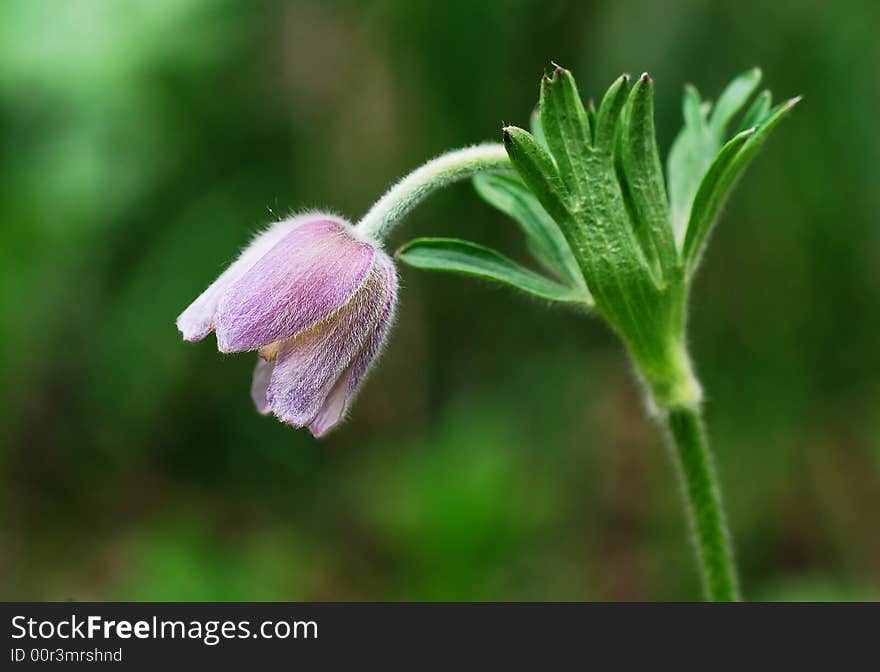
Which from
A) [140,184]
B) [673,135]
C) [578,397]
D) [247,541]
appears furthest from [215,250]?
[673,135]

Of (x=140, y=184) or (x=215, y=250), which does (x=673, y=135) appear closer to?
(x=215, y=250)

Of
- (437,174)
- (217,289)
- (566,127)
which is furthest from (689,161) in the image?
(217,289)

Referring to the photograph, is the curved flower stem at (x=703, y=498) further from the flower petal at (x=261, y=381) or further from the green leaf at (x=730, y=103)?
the flower petal at (x=261, y=381)

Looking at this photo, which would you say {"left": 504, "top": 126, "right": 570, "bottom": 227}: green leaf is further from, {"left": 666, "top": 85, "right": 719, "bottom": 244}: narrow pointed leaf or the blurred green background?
the blurred green background

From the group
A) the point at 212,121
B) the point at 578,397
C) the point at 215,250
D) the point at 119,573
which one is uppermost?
the point at 212,121

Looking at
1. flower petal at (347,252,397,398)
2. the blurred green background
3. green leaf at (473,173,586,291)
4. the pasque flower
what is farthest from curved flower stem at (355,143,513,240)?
the blurred green background

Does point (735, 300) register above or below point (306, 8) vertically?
below
